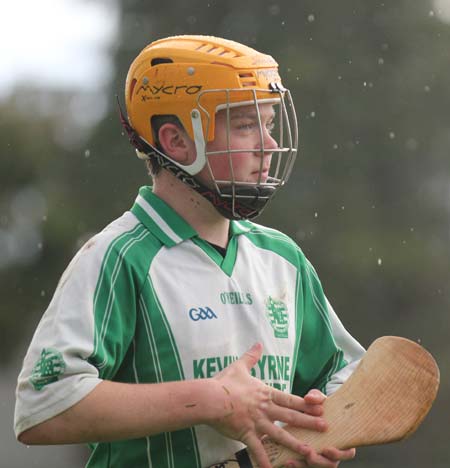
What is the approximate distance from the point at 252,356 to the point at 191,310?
0.24 meters

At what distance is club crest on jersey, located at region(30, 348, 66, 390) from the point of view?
Answer: 3.39 meters

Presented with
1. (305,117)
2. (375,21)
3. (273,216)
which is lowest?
(273,216)

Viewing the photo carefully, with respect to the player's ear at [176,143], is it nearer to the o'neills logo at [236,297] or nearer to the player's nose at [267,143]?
the player's nose at [267,143]

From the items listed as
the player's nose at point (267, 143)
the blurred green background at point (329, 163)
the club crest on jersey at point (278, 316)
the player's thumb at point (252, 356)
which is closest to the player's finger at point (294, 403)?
→ the player's thumb at point (252, 356)

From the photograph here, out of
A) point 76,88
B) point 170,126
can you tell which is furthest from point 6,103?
point 170,126

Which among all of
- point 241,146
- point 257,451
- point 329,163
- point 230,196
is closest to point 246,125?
point 241,146

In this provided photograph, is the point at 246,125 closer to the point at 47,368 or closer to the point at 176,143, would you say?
the point at 176,143

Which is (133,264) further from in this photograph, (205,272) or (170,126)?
(170,126)

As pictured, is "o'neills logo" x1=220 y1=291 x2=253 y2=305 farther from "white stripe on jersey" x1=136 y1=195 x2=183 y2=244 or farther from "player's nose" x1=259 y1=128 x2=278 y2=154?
"player's nose" x1=259 y1=128 x2=278 y2=154

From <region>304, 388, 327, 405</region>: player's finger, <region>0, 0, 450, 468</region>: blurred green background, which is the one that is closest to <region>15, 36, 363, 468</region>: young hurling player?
<region>304, 388, 327, 405</region>: player's finger

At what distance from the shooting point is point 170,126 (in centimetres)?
390

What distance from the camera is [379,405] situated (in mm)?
3604

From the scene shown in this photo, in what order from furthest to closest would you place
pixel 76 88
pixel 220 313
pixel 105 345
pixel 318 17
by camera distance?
pixel 318 17 → pixel 76 88 → pixel 220 313 → pixel 105 345

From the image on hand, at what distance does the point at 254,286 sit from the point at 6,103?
1073cm
